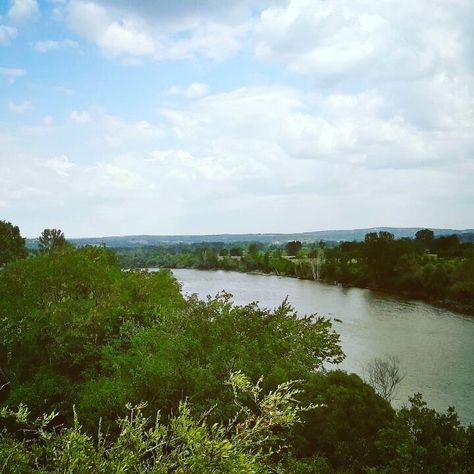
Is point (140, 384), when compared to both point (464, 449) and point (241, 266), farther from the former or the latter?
point (241, 266)

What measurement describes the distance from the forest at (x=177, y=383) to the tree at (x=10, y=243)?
53726 millimetres

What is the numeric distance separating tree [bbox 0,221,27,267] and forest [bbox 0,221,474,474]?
5373 cm

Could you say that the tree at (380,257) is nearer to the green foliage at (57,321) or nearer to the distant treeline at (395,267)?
the distant treeline at (395,267)

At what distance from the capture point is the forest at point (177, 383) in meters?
10.5

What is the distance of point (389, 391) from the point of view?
26.7 meters

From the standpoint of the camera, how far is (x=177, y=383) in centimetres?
1689

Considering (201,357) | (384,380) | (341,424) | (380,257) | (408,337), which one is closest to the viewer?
(341,424)

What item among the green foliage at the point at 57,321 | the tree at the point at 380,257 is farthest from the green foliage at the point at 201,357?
the tree at the point at 380,257

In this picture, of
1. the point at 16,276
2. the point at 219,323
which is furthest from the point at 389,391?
the point at 16,276

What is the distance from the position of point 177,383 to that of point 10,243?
6997cm

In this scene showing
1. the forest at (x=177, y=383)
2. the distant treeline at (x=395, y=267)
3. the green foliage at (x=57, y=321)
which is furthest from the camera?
the distant treeline at (x=395, y=267)

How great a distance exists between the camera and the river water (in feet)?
95.8

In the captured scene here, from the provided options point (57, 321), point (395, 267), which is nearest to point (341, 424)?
point (57, 321)

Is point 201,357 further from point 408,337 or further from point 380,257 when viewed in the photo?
point 380,257
